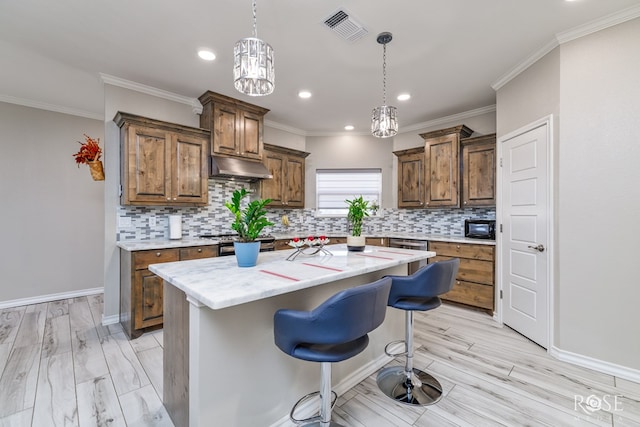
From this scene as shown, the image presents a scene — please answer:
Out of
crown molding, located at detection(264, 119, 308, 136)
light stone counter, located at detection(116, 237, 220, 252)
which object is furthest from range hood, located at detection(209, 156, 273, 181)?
crown molding, located at detection(264, 119, 308, 136)

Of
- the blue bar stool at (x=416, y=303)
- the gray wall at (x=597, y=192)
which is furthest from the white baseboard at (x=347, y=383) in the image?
the gray wall at (x=597, y=192)

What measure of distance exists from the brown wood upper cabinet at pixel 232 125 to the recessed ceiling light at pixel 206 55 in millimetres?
753

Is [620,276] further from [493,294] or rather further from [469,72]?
[469,72]

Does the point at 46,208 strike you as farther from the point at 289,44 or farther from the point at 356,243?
the point at 356,243

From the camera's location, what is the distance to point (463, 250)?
3.76 m

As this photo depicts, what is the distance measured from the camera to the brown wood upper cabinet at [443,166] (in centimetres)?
408

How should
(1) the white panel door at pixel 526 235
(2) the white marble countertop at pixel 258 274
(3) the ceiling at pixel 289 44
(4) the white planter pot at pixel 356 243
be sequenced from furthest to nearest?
(1) the white panel door at pixel 526 235 → (4) the white planter pot at pixel 356 243 → (3) the ceiling at pixel 289 44 → (2) the white marble countertop at pixel 258 274

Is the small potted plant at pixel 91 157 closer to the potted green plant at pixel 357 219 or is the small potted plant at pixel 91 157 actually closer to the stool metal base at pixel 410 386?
the potted green plant at pixel 357 219

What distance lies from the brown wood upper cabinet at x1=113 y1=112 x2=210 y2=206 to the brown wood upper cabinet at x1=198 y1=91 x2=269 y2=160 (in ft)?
0.58

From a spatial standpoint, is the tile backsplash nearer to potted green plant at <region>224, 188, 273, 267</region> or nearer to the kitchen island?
the kitchen island

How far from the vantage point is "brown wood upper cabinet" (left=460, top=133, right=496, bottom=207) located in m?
3.75

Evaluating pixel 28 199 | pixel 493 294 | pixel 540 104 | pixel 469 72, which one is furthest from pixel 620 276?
pixel 28 199

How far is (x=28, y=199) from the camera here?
12.6 feet

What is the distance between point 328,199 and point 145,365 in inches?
151
